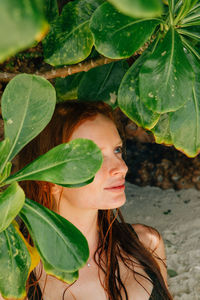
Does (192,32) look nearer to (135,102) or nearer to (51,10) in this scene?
(135,102)

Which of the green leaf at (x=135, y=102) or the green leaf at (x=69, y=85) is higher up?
the green leaf at (x=135, y=102)

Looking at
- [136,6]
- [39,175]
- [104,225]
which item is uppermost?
[136,6]

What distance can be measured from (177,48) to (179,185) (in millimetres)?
2274

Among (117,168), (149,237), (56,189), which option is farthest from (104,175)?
(149,237)

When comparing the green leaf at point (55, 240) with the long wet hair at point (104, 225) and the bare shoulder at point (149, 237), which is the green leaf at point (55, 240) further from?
the bare shoulder at point (149, 237)

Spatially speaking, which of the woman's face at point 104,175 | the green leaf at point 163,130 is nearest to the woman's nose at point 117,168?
the woman's face at point 104,175

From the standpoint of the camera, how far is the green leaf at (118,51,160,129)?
35.0 inches

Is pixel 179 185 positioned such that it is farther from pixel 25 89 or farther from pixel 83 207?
pixel 25 89

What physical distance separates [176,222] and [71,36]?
201 centimetres

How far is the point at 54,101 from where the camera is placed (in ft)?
2.27

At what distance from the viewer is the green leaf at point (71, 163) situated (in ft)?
2.03

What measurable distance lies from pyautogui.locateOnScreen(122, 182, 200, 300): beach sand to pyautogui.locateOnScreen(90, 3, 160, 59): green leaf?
1.73 m

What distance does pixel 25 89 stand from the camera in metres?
0.69

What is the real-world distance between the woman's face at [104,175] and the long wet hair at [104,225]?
0.11 feet
